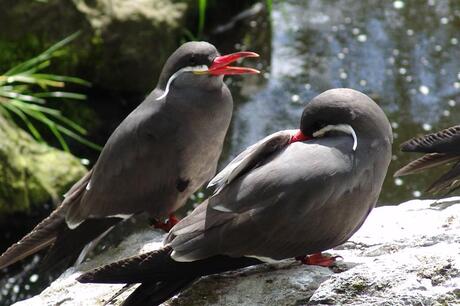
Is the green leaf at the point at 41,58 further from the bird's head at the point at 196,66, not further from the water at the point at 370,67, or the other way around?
the bird's head at the point at 196,66

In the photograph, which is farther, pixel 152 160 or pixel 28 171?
pixel 28 171

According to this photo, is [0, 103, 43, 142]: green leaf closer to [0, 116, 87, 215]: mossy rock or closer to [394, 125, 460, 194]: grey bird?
[0, 116, 87, 215]: mossy rock

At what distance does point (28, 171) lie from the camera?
655 cm

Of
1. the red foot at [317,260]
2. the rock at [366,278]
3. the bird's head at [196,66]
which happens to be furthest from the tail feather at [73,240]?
the red foot at [317,260]

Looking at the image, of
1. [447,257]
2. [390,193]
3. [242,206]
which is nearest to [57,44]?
[390,193]

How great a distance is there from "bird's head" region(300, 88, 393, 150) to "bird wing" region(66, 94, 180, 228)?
0.90 metres

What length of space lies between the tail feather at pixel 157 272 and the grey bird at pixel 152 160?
967mm

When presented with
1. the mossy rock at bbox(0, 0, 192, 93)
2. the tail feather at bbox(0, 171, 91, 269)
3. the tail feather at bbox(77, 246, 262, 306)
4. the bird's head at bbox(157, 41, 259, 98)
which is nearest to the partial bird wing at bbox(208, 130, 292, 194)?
the tail feather at bbox(77, 246, 262, 306)

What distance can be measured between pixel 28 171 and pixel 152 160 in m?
2.20

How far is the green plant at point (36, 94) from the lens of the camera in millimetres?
6562

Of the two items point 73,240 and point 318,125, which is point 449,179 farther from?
point 73,240

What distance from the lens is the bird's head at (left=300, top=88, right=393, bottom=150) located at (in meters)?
3.85

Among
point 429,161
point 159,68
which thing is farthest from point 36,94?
point 429,161

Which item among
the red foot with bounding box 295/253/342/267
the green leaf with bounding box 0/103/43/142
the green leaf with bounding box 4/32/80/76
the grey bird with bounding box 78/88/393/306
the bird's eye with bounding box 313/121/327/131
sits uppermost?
the bird's eye with bounding box 313/121/327/131
